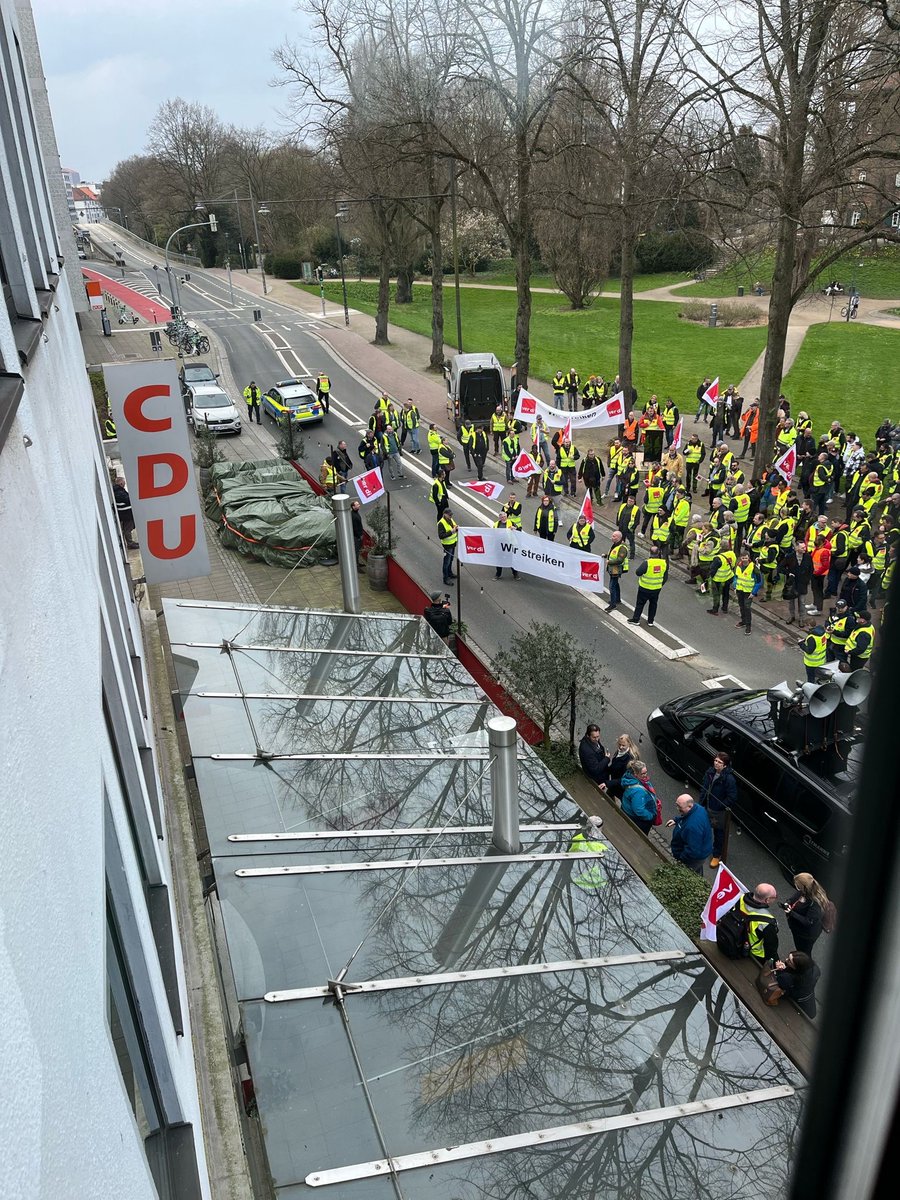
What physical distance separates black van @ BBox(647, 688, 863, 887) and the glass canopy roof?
2614 millimetres

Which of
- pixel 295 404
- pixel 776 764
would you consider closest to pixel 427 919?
pixel 776 764

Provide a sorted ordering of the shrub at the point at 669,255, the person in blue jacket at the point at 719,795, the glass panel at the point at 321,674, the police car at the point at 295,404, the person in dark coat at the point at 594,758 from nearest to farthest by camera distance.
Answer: the person in blue jacket at the point at 719,795 < the glass panel at the point at 321,674 < the person in dark coat at the point at 594,758 < the police car at the point at 295,404 < the shrub at the point at 669,255

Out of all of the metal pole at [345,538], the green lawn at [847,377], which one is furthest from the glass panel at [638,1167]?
the green lawn at [847,377]

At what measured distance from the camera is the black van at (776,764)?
912 centimetres

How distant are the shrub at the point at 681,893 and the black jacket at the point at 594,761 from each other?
68.1 inches

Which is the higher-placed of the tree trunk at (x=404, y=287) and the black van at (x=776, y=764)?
the tree trunk at (x=404, y=287)

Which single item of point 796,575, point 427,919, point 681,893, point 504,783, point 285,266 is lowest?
point 681,893

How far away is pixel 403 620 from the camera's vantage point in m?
12.4

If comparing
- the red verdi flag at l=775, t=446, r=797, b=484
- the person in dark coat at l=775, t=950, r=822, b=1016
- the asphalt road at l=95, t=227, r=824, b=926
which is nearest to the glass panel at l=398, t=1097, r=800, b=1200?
the person in dark coat at l=775, t=950, r=822, b=1016

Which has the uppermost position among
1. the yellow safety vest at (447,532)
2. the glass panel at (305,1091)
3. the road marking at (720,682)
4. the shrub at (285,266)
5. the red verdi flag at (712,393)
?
the shrub at (285,266)

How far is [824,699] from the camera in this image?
8750mm

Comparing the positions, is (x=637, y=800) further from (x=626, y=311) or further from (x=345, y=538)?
(x=626, y=311)

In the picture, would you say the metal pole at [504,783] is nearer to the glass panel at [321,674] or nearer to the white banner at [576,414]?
the glass panel at [321,674]

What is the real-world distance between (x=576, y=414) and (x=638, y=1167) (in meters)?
18.5
